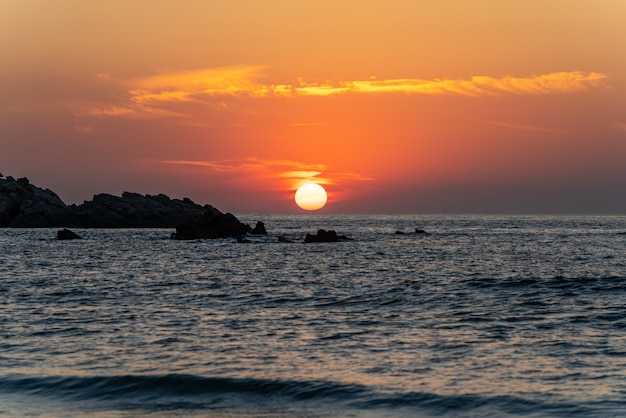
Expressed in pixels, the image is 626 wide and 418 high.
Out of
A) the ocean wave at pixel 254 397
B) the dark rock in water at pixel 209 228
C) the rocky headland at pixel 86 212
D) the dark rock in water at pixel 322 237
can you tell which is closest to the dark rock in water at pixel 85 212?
the rocky headland at pixel 86 212

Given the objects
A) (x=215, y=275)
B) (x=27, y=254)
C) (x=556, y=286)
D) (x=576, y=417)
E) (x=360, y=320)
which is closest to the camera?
(x=576, y=417)

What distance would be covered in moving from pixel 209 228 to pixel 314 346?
311 feet

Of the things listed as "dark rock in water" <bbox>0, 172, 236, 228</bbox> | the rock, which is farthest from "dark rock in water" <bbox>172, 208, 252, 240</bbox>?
"dark rock in water" <bbox>0, 172, 236, 228</bbox>

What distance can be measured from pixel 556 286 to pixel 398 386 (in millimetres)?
27228

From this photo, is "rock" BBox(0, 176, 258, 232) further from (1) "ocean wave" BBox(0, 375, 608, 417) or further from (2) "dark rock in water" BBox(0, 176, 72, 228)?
(1) "ocean wave" BBox(0, 375, 608, 417)

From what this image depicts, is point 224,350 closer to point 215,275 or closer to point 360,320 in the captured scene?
point 360,320

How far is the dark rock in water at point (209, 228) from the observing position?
379 feet

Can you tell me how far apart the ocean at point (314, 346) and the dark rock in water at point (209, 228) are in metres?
64.6

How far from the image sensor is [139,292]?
41.9 meters

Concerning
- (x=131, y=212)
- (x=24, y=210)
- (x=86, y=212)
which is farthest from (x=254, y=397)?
(x=24, y=210)

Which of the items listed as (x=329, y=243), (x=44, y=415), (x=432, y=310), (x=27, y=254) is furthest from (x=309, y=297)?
(x=329, y=243)

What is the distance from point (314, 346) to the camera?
24.8 meters

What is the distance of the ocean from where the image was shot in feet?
59.6

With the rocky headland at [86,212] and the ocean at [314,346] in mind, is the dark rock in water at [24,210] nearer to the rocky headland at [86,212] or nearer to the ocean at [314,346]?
the rocky headland at [86,212]
